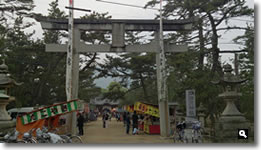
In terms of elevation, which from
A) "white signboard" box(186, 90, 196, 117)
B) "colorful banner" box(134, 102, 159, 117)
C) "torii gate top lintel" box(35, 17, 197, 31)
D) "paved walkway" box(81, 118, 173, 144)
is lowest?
"paved walkway" box(81, 118, 173, 144)

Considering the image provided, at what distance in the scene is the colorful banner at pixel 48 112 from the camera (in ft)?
32.1

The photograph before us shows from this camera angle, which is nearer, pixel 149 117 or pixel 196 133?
pixel 196 133

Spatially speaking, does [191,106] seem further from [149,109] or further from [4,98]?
[4,98]

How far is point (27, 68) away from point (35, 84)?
210cm

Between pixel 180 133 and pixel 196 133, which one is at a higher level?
pixel 196 133

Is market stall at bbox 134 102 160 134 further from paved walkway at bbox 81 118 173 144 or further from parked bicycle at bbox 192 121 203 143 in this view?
parked bicycle at bbox 192 121 203 143

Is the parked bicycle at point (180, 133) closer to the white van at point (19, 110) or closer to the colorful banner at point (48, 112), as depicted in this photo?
the colorful banner at point (48, 112)

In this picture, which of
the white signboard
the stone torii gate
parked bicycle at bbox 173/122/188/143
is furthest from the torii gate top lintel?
parked bicycle at bbox 173/122/188/143

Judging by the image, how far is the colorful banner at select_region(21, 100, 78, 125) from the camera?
9.77 m

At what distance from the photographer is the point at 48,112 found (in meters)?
9.96

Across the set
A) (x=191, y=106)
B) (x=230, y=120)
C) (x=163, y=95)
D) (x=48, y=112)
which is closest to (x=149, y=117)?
(x=163, y=95)

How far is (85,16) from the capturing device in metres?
22.0

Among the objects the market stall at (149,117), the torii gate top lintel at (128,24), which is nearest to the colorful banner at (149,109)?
the market stall at (149,117)

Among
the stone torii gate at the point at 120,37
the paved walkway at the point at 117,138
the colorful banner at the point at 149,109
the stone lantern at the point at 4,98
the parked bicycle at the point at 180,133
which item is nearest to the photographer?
the stone lantern at the point at 4,98
